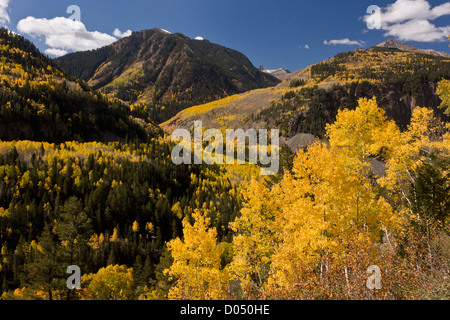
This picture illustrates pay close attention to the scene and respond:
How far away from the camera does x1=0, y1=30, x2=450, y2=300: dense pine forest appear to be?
1170 centimetres

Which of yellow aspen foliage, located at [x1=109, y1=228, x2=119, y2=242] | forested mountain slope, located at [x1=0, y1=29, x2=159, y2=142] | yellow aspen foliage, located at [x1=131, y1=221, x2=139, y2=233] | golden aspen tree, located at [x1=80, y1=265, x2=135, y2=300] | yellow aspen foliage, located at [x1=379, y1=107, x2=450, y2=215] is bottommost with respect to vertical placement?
golden aspen tree, located at [x1=80, y1=265, x2=135, y2=300]

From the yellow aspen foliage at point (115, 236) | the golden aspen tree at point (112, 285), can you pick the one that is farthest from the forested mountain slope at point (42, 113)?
the golden aspen tree at point (112, 285)

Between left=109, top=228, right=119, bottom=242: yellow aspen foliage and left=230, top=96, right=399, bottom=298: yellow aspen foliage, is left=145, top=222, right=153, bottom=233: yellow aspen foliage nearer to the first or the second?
left=109, top=228, right=119, bottom=242: yellow aspen foliage

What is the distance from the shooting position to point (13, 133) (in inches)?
5723

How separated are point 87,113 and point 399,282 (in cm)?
22891

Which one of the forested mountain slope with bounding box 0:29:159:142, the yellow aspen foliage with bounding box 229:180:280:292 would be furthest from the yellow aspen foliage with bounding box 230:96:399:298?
the forested mountain slope with bounding box 0:29:159:142

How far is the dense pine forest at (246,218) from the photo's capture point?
38.4 feet

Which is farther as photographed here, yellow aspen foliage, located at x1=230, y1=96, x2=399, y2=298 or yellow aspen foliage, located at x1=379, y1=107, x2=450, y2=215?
yellow aspen foliage, located at x1=379, y1=107, x2=450, y2=215

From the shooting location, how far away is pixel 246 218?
61.6 ft

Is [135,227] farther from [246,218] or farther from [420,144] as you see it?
[420,144]

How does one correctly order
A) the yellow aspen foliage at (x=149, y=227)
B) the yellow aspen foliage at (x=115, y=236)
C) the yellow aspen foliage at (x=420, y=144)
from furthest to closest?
the yellow aspen foliage at (x=149, y=227), the yellow aspen foliage at (x=115, y=236), the yellow aspen foliage at (x=420, y=144)

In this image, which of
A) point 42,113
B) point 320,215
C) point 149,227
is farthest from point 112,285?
point 42,113

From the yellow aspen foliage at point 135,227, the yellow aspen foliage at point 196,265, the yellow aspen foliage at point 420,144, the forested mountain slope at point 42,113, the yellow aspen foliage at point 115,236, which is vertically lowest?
the yellow aspen foliage at point 115,236

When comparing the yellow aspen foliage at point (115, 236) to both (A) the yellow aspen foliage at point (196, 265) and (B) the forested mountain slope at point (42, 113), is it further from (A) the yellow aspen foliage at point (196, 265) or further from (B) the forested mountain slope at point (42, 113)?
(B) the forested mountain slope at point (42, 113)
